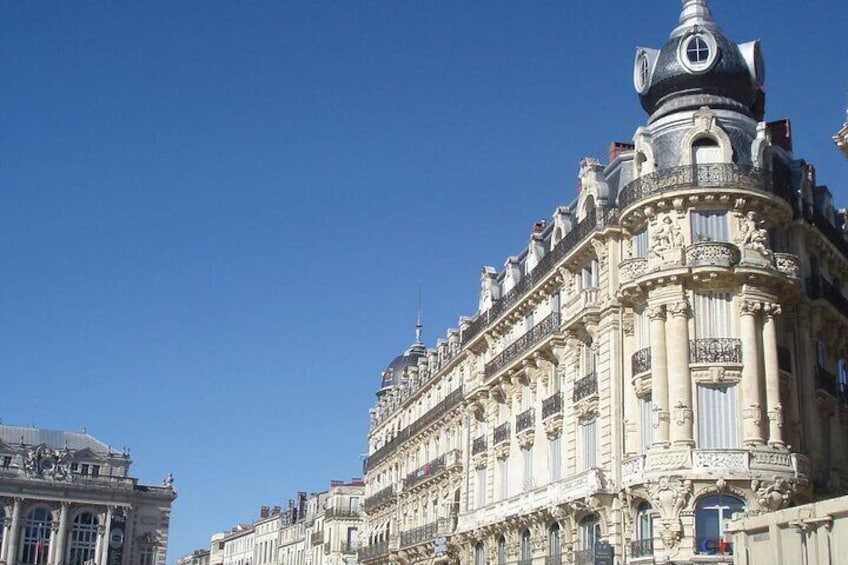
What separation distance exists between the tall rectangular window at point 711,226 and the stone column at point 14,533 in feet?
247

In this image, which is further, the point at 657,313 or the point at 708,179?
the point at 708,179

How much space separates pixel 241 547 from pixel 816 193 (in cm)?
8806

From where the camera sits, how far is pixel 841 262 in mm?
38500

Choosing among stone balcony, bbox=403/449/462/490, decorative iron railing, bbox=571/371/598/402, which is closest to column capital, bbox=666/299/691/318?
decorative iron railing, bbox=571/371/598/402

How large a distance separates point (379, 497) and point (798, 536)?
149ft

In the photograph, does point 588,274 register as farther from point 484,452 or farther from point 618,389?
point 484,452

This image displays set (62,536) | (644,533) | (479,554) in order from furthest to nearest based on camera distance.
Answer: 1. (62,536)
2. (479,554)
3. (644,533)

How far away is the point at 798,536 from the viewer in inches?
727

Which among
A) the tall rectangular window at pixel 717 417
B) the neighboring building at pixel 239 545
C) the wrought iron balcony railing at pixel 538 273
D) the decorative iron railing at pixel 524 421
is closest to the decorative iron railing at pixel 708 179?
the wrought iron balcony railing at pixel 538 273

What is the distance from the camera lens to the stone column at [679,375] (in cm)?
3058

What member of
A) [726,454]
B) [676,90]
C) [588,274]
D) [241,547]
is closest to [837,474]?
[726,454]

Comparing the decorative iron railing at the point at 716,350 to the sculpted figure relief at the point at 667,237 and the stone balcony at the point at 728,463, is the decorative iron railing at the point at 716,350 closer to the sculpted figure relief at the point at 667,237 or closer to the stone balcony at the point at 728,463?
the stone balcony at the point at 728,463

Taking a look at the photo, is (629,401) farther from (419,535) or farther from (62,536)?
(62,536)

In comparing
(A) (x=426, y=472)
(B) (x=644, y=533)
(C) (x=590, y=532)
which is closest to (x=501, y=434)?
(C) (x=590, y=532)
